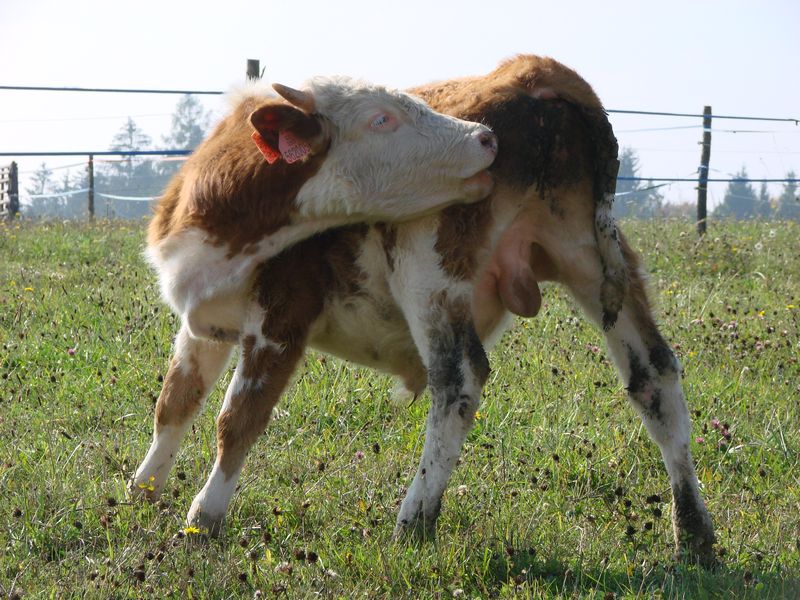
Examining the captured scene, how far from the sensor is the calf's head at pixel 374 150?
4113 millimetres

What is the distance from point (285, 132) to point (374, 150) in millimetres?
376

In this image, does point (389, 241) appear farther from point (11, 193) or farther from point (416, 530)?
point (11, 193)

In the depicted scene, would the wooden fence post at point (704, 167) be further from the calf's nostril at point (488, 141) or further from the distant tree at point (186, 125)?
the distant tree at point (186, 125)

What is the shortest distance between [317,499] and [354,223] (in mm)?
1141

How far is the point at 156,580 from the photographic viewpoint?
342 centimetres

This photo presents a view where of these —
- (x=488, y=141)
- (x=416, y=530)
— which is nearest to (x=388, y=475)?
(x=416, y=530)

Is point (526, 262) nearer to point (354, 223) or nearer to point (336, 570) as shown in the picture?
point (354, 223)

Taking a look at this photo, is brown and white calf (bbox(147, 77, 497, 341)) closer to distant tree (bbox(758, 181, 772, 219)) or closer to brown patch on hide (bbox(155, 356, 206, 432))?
brown patch on hide (bbox(155, 356, 206, 432))

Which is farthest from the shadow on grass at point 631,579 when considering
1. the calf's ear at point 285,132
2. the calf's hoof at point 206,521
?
the calf's ear at point 285,132

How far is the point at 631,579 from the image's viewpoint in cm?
358

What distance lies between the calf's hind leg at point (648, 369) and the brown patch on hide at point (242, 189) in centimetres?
118

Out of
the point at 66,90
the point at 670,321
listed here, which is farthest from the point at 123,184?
the point at 670,321

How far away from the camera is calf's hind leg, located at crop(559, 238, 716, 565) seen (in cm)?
412

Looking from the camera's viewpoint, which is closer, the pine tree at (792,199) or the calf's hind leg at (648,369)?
the calf's hind leg at (648,369)
